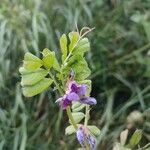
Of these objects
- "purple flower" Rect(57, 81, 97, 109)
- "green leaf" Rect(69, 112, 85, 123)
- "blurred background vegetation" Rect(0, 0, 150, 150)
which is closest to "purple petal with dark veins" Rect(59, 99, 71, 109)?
"purple flower" Rect(57, 81, 97, 109)

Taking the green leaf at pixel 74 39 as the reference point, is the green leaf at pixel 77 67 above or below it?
below

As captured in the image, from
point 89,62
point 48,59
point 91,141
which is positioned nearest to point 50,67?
point 48,59

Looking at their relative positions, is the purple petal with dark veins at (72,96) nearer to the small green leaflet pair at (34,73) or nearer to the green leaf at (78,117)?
the small green leaflet pair at (34,73)

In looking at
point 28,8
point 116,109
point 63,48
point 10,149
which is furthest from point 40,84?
point 28,8

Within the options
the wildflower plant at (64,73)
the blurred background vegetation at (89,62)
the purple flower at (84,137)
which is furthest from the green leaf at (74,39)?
the blurred background vegetation at (89,62)

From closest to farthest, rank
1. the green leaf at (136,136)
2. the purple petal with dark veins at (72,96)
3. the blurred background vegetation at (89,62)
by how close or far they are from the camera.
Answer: the purple petal with dark veins at (72,96) → the green leaf at (136,136) → the blurred background vegetation at (89,62)

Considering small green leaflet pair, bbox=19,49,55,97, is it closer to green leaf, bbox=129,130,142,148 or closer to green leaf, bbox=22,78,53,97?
green leaf, bbox=22,78,53,97

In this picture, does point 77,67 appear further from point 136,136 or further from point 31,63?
point 136,136
